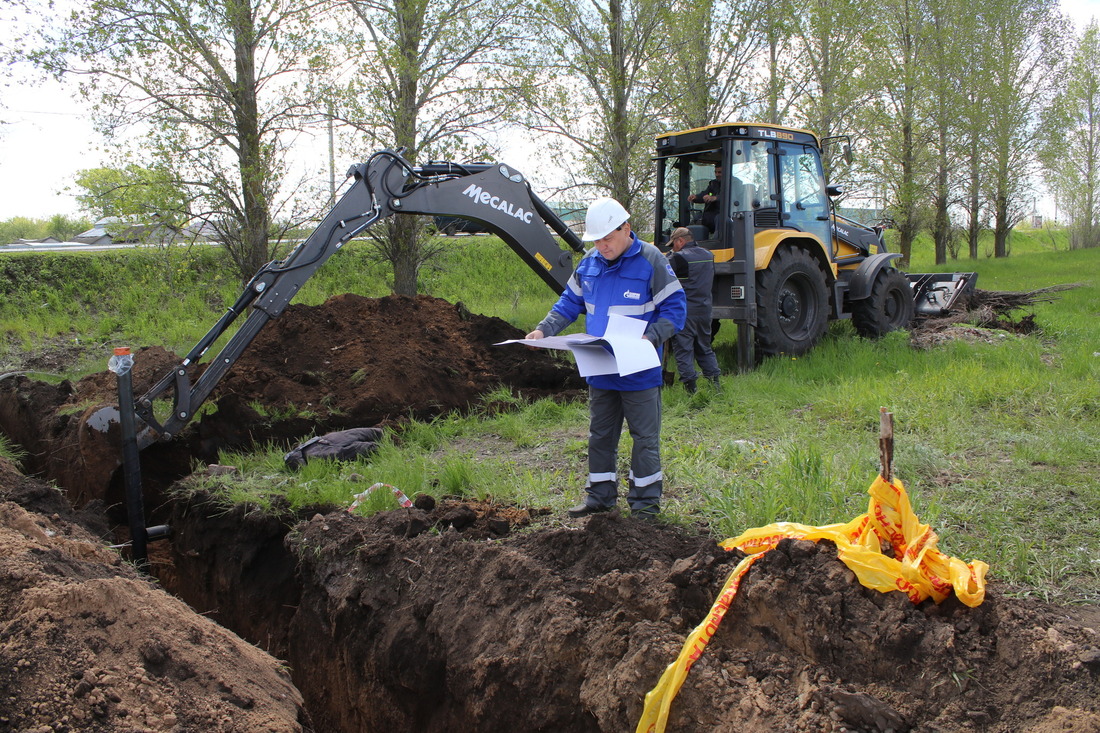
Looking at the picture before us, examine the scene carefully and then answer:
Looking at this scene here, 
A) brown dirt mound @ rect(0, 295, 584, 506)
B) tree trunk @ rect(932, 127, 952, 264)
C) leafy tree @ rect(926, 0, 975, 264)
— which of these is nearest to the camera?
brown dirt mound @ rect(0, 295, 584, 506)

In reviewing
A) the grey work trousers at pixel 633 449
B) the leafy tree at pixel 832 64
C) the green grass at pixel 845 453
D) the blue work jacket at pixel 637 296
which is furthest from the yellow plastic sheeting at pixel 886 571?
the leafy tree at pixel 832 64

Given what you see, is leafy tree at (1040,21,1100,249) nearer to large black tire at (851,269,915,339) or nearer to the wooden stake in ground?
large black tire at (851,269,915,339)

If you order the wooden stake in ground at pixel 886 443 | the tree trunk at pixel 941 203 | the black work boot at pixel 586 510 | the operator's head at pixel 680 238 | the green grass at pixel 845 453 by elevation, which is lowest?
the black work boot at pixel 586 510

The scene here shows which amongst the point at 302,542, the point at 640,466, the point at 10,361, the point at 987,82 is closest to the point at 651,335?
the point at 640,466

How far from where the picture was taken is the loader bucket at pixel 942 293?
37.7 ft

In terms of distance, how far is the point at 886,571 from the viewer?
2639mm

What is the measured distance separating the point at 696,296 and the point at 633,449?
3549mm

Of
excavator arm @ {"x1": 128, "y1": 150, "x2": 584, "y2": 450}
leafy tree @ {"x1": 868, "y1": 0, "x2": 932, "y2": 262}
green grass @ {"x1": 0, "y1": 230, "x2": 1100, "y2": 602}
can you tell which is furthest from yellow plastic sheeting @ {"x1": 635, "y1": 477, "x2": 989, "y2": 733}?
leafy tree @ {"x1": 868, "y1": 0, "x2": 932, "y2": 262}

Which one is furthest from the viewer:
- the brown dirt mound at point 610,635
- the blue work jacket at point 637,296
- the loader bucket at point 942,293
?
the loader bucket at point 942,293

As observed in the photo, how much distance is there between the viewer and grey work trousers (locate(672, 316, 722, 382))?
716cm

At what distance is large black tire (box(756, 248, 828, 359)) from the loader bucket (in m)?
3.63

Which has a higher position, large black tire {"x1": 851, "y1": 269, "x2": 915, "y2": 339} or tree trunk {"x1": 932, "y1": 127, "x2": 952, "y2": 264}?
tree trunk {"x1": 932, "y1": 127, "x2": 952, "y2": 264}

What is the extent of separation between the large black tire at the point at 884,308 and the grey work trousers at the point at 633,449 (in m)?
6.31

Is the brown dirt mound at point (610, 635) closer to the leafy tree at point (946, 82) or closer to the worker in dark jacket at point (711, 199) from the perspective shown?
the worker in dark jacket at point (711, 199)
